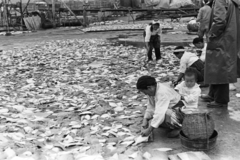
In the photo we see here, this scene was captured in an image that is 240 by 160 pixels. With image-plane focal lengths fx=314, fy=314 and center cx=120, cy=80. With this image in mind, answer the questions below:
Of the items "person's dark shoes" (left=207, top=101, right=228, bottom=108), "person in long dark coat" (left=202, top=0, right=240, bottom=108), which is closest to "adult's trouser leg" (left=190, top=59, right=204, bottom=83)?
"person's dark shoes" (left=207, top=101, right=228, bottom=108)

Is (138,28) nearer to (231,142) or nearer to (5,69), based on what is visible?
(5,69)

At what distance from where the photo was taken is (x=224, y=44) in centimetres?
407

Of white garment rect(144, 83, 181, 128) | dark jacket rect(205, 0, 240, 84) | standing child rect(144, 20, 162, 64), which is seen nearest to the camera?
white garment rect(144, 83, 181, 128)

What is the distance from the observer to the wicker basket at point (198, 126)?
3205 millimetres

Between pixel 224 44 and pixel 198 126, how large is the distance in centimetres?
139

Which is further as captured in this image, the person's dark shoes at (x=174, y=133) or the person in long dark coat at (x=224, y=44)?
the person in long dark coat at (x=224, y=44)

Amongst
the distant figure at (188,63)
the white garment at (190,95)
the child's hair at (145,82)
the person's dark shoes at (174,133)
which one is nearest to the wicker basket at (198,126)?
the person's dark shoes at (174,133)

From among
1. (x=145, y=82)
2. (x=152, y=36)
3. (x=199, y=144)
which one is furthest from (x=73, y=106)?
(x=152, y=36)

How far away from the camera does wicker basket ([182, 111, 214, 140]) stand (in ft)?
10.5

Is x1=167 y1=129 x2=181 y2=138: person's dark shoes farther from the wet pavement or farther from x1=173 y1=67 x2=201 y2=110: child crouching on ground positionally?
x1=173 y1=67 x2=201 y2=110: child crouching on ground

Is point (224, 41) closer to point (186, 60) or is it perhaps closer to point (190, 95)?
point (190, 95)

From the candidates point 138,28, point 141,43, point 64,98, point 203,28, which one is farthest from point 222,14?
point 138,28

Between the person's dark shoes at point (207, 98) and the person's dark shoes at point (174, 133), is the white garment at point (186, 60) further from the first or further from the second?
the person's dark shoes at point (174, 133)

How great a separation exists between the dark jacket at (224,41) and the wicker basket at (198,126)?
1089 millimetres
